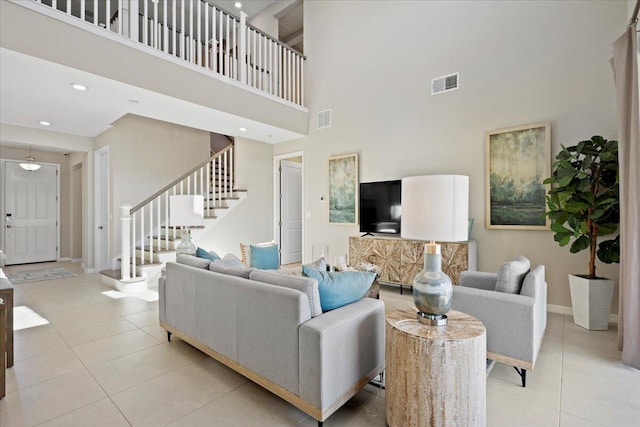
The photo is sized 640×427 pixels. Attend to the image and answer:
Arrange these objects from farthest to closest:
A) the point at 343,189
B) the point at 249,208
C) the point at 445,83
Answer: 1. the point at 249,208
2. the point at 343,189
3. the point at 445,83

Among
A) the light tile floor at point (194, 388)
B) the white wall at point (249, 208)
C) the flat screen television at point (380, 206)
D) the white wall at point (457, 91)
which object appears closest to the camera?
the light tile floor at point (194, 388)

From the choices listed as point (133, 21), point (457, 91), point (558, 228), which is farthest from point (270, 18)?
point (558, 228)

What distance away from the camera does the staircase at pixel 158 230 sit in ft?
16.1

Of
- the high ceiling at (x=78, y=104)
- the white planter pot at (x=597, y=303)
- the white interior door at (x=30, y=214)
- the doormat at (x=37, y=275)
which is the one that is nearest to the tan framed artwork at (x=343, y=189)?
the high ceiling at (x=78, y=104)

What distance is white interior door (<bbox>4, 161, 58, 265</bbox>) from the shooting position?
6914mm

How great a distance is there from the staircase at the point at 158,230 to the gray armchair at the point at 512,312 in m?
→ 4.65

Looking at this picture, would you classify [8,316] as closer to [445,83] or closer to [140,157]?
[140,157]

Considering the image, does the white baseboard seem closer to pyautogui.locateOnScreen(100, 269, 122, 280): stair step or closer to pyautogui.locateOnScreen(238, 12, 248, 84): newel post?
pyautogui.locateOnScreen(238, 12, 248, 84): newel post

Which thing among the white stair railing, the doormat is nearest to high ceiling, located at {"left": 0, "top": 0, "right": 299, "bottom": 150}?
the white stair railing

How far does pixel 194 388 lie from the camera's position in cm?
217

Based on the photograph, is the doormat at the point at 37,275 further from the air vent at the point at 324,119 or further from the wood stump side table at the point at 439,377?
the wood stump side table at the point at 439,377

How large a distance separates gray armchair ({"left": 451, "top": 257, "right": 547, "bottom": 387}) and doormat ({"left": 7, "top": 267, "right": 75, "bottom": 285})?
6718 mm

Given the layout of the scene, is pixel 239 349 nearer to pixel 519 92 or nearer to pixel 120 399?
pixel 120 399

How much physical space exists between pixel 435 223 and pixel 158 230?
5.24 metres
